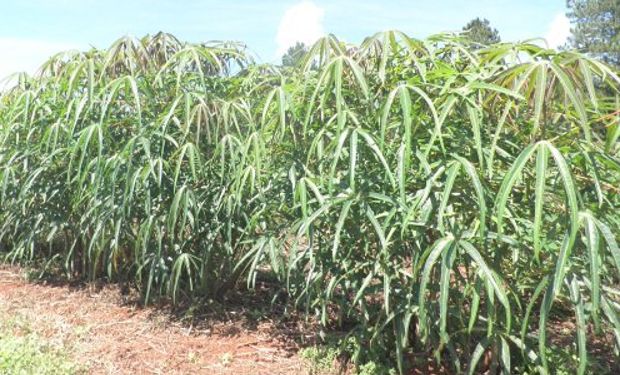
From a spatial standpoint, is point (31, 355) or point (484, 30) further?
point (484, 30)

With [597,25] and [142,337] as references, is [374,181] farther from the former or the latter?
[597,25]

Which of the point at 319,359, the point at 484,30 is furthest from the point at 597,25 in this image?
the point at 319,359

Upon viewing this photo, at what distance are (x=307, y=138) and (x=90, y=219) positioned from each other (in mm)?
1387

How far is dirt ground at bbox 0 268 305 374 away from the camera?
2.27 m

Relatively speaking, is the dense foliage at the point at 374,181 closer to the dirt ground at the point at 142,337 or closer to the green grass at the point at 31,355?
the dirt ground at the point at 142,337

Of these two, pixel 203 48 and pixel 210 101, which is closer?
pixel 210 101

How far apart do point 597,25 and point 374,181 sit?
23.0m

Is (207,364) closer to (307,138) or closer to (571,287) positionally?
(307,138)

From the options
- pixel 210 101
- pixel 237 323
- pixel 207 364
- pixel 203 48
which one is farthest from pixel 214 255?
pixel 203 48

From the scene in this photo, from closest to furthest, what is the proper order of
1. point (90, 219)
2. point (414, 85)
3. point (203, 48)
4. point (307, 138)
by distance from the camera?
point (414, 85)
point (307, 138)
point (203, 48)
point (90, 219)

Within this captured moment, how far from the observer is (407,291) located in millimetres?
1891

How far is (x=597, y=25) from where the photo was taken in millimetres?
21516

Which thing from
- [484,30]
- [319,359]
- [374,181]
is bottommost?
[319,359]

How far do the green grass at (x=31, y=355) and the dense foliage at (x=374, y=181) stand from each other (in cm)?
53
